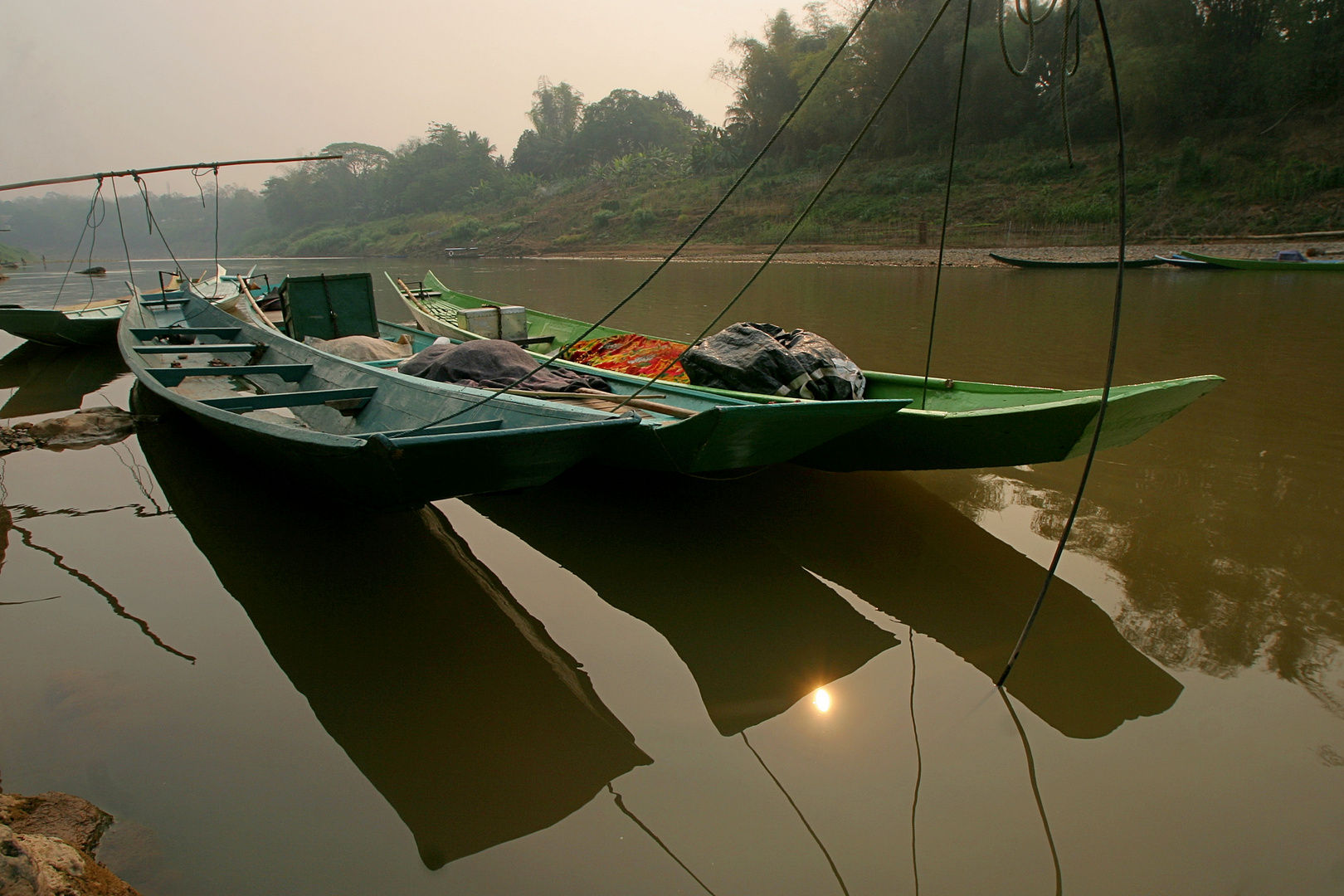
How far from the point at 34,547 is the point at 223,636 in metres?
1.90

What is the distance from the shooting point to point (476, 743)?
2385mm

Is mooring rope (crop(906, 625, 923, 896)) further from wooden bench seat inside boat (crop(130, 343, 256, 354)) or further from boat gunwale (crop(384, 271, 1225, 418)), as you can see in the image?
wooden bench seat inside boat (crop(130, 343, 256, 354))

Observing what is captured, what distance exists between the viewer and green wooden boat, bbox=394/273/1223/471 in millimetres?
3246

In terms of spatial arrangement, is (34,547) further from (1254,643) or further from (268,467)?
(1254,643)

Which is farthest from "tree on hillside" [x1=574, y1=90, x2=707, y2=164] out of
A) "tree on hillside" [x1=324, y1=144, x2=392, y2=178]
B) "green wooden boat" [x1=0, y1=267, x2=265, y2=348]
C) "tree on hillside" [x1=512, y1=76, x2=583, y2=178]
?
"green wooden boat" [x1=0, y1=267, x2=265, y2=348]

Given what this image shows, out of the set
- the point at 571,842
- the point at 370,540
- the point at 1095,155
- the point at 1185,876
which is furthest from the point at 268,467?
the point at 1095,155

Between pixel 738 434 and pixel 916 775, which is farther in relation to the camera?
pixel 738 434

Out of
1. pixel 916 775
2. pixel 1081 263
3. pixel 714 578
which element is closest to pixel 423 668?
pixel 714 578

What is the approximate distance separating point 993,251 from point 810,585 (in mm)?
24226

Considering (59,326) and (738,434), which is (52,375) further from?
→ (738,434)

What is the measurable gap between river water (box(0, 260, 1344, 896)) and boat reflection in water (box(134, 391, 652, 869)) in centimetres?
1

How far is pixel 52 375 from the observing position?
9430 millimetres

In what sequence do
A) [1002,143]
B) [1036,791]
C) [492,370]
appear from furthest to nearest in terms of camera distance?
[1002,143] → [492,370] → [1036,791]

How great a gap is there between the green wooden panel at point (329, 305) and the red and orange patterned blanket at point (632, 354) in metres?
3.01
